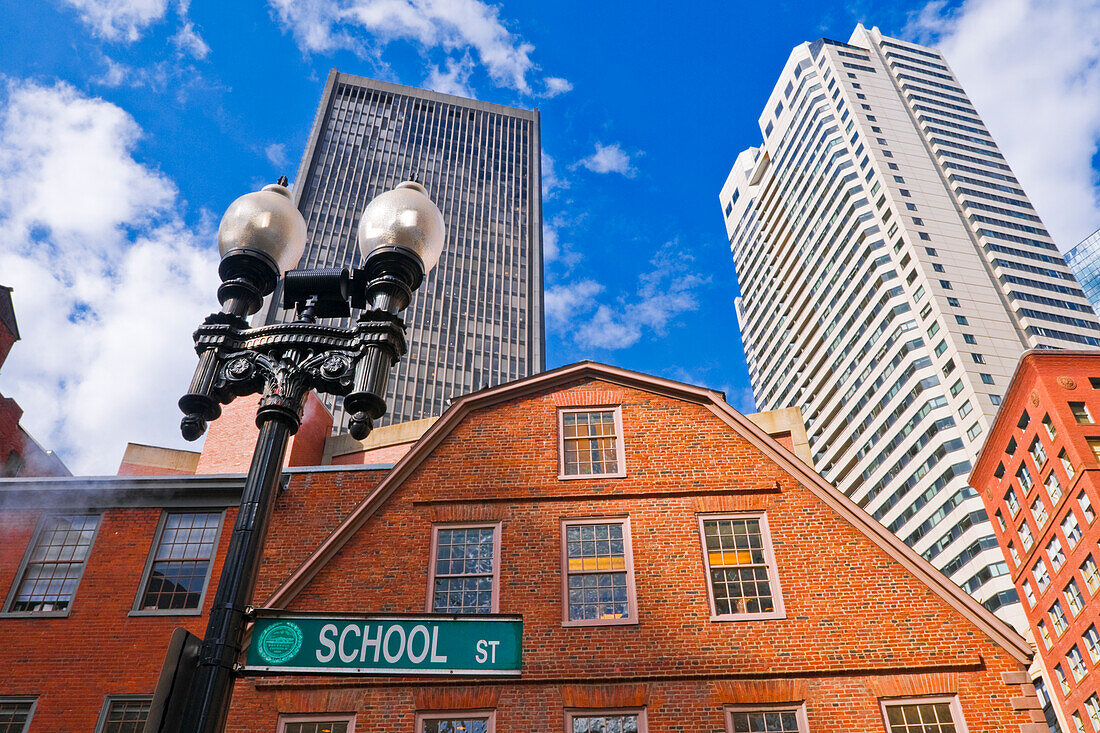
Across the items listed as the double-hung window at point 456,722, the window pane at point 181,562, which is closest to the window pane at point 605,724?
the double-hung window at point 456,722

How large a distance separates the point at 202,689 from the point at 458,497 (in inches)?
458

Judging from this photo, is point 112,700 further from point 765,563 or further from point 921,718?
point 921,718

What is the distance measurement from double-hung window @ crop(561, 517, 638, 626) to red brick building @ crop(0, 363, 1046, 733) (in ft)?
0.14

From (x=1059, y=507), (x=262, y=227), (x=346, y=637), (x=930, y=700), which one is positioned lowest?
(x=346, y=637)

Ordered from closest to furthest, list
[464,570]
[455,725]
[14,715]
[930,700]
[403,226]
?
[403,226], [930,700], [455,725], [464,570], [14,715]

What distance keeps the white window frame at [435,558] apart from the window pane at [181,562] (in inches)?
209

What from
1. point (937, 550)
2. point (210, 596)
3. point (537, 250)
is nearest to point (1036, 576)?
point (937, 550)

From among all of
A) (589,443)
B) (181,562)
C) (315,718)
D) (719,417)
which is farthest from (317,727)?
(719,417)

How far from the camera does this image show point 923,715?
13.2 meters

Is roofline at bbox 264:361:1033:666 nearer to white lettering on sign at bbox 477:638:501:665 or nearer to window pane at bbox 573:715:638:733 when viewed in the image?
window pane at bbox 573:715:638:733

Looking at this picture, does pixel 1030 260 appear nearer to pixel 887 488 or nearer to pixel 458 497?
pixel 887 488

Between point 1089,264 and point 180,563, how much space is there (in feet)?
717

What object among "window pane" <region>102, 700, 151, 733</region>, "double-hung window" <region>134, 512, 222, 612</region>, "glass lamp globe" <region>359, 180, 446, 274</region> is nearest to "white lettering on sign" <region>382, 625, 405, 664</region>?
"glass lamp globe" <region>359, 180, 446, 274</region>

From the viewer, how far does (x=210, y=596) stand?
649 inches
